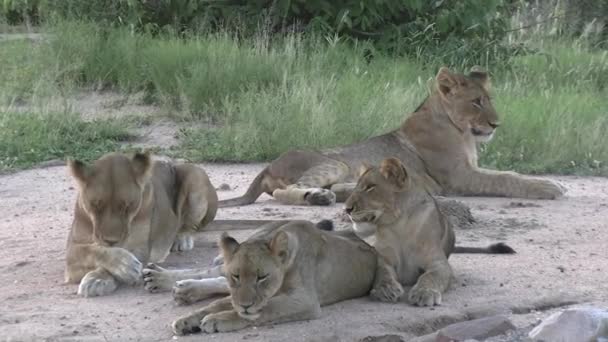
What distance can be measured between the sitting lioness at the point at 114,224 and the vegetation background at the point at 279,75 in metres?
3.47

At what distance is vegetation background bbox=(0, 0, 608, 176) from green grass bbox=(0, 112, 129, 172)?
0.02m

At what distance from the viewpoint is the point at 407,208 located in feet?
18.2

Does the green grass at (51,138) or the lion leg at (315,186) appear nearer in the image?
the lion leg at (315,186)

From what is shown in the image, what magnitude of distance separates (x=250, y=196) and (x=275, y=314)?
3.16 metres

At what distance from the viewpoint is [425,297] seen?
17.0ft

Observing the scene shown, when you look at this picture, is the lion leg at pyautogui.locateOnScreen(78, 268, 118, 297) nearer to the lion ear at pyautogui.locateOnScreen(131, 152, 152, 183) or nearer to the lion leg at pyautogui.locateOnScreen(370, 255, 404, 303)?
the lion ear at pyautogui.locateOnScreen(131, 152, 152, 183)

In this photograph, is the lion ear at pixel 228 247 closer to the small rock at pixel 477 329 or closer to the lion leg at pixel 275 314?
the lion leg at pixel 275 314

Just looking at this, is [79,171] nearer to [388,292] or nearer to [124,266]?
[124,266]

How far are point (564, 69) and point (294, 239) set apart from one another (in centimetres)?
868

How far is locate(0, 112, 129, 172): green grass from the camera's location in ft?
30.8

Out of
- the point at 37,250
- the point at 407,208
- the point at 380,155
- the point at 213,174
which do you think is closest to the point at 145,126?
the point at 213,174

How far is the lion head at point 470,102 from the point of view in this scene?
847 cm

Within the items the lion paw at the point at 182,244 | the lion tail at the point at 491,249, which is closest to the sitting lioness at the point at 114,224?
the lion paw at the point at 182,244

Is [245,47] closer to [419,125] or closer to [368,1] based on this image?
[368,1]
